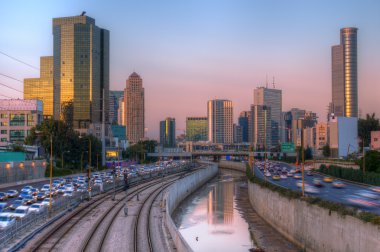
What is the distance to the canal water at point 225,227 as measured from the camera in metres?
52.5

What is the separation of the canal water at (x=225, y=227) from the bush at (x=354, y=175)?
20921mm

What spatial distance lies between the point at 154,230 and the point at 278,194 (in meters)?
20.0

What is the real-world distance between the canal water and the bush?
824 inches

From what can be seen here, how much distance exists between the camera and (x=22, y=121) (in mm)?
167250

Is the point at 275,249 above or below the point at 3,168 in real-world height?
below

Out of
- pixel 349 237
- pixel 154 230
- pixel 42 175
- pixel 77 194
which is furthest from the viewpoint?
Answer: pixel 42 175

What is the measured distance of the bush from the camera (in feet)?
261

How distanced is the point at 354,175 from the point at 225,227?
1440 inches

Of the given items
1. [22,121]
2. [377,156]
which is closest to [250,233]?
[377,156]

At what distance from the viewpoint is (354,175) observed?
9025cm

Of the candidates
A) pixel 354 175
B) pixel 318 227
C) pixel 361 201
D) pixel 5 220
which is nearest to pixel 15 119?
pixel 354 175

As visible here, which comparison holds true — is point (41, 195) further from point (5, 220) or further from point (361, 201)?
point (361, 201)

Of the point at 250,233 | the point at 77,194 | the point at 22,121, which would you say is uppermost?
the point at 22,121

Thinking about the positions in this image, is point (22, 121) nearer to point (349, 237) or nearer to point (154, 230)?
point (154, 230)
